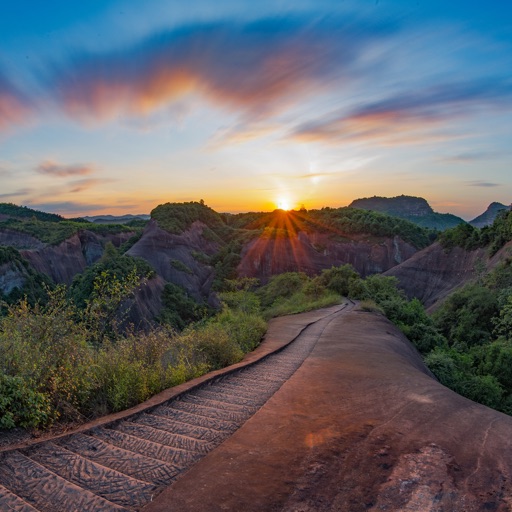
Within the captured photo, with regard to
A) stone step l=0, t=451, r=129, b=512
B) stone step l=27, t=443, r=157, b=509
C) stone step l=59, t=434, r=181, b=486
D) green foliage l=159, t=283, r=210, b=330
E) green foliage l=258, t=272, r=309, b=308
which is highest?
stone step l=0, t=451, r=129, b=512

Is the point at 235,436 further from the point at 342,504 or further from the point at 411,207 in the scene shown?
the point at 411,207

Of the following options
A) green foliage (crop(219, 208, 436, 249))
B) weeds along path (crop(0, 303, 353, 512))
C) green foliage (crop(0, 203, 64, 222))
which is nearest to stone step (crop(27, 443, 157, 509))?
weeds along path (crop(0, 303, 353, 512))

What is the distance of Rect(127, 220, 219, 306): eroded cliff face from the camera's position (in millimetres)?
46844

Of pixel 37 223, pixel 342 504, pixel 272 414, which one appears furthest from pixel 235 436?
pixel 37 223

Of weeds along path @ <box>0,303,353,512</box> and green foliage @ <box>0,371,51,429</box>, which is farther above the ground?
green foliage @ <box>0,371,51,429</box>

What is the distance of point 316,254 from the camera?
55.2 metres

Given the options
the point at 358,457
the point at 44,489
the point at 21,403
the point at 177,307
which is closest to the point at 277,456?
the point at 358,457

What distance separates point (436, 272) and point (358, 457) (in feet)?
136

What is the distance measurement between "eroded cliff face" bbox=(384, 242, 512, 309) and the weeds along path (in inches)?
1402

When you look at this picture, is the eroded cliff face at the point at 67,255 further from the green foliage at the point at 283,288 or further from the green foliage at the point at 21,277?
the green foliage at the point at 283,288

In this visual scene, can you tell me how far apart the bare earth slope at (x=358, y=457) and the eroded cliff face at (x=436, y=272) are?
34.1 meters

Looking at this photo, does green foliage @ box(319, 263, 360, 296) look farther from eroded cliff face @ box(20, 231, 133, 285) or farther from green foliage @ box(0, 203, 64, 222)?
green foliage @ box(0, 203, 64, 222)

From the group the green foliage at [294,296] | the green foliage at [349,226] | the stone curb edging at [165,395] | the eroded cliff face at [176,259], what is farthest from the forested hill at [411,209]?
the stone curb edging at [165,395]

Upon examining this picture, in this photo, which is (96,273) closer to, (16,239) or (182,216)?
(182,216)
